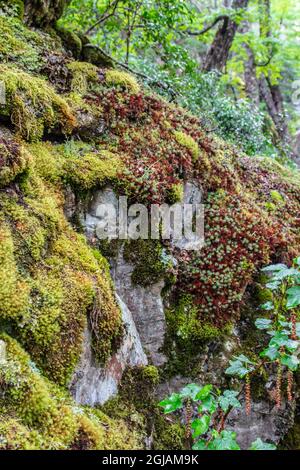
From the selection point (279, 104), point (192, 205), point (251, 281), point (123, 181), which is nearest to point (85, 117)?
point (123, 181)

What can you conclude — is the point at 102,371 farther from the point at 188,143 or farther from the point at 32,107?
the point at 188,143

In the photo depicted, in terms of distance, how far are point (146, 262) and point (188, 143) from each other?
1886 millimetres

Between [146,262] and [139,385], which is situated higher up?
[146,262]

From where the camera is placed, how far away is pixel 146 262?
4527mm

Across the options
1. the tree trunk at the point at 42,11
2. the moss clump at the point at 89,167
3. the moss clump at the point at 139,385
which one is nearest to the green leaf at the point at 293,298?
the moss clump at the point at 139,385

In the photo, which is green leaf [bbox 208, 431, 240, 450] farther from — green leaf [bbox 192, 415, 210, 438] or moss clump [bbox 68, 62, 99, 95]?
moss clump [bbox 68, 62, 99, 95]

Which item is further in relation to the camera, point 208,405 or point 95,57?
point 95,57

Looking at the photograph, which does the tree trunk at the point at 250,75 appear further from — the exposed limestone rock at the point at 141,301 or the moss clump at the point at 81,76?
the exposed limestone rock at the point at 141,301

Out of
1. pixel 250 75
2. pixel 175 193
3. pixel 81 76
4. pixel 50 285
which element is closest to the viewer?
pixel 50 285

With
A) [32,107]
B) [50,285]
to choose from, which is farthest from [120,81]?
[50,285]

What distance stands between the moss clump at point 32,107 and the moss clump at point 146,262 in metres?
1.63

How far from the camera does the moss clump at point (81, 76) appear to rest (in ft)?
17.0

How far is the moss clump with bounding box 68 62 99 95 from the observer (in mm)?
5195
